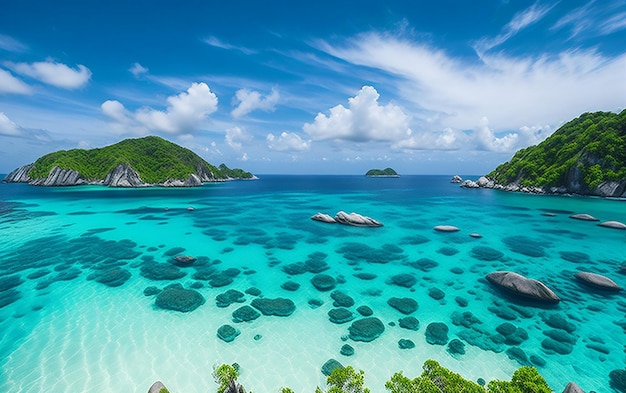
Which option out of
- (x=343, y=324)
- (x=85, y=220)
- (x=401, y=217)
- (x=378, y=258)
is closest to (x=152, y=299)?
(x=343, y=324)

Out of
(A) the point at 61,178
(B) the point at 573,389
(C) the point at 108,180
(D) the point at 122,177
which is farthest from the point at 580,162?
(A) the point at 61,178

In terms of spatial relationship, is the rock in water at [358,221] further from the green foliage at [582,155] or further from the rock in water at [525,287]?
the green foliage at [582,155]

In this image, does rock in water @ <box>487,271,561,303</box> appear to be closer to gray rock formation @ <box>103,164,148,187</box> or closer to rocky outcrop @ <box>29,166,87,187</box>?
gray rock formation @ <box>103,164,148,187</box>

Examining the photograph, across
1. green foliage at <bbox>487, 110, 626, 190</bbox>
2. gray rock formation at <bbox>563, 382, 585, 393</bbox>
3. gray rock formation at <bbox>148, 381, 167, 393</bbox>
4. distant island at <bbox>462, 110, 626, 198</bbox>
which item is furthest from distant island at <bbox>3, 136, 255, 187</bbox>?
green foliage at <bbox>487, 110, 626, 190</bbox>

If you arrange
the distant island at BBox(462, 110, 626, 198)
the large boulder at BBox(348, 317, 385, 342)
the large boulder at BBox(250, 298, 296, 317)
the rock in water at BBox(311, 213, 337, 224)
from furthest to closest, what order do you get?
the distant island at BBox(462, 110, 626, 198)
the rock in water at BBox(311, 213, 337, 224)
the large boulder at BBox(250, 298, 296, 317)
the large boulder at BBox(348, 317, 385, 342)

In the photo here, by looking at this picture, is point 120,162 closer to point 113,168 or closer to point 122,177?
point 113,168

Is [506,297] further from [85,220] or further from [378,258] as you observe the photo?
[85,220]
